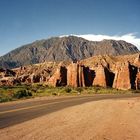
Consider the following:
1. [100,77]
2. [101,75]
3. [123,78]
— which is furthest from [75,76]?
[123,78]

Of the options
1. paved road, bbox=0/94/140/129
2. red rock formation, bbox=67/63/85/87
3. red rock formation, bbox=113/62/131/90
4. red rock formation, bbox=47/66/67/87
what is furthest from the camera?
red rock formation, bbox=47/66/67/87

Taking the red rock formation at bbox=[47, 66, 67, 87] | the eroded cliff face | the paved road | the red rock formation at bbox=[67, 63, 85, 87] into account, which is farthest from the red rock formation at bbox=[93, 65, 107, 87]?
the paved road

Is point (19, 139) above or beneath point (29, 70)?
beneath

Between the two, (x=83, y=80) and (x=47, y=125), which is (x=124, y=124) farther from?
(x=83, y=80)

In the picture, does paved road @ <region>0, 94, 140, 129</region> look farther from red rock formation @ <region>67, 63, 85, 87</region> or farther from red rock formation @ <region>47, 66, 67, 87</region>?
red rock formation @ <region>47, 66, 67, 87</region>

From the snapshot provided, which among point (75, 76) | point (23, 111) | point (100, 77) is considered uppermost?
point (75, 76)

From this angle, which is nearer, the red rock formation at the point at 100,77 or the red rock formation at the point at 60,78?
the red rock formation at the point at 100,77

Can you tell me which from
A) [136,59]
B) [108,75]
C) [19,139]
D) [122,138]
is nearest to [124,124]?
[122,138]

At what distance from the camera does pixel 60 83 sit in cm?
12538

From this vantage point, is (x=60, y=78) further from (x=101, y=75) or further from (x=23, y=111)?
(x=23, y=111)

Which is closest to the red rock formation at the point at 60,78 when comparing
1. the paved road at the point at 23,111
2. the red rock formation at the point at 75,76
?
the red rock formation at the point at 75,76

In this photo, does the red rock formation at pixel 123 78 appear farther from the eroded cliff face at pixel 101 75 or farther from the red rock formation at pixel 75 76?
the red rock formation at pixel 75 76

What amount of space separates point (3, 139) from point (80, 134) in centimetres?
305

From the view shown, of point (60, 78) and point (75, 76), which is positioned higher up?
point (75, 76)
